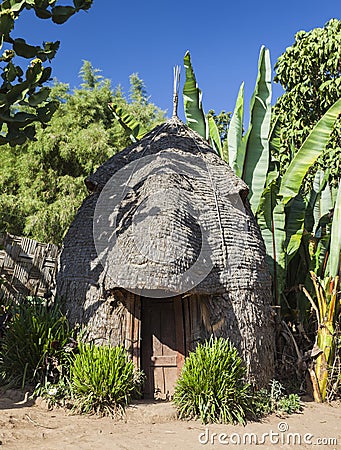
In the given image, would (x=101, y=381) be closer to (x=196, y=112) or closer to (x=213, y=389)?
(x=213, y=389)

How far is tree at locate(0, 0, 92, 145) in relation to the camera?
5949 millimetres

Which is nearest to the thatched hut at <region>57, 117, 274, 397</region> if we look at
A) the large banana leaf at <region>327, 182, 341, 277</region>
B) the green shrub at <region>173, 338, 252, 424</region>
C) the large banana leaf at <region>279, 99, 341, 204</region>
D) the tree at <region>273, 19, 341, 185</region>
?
the green shrub at <region>173, 338, 252, 424</region>

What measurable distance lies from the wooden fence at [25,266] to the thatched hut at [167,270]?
2.02m

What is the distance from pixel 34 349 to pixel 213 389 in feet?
7.37

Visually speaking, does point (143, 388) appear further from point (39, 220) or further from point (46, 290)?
point (39, 220)

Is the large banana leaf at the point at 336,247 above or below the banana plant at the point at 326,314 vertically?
above

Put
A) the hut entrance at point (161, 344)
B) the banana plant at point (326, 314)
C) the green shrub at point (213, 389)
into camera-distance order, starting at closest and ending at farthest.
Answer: the green shrub at point (213, 389), the hut entrance at point (161, 344), the banana plant at point (326, 314)

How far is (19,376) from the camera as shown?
6422 mm

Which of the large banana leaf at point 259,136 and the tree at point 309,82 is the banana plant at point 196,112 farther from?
the tree at point 309,82

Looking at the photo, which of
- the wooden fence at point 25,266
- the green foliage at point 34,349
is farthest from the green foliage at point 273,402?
the wooden fence at point 25,266

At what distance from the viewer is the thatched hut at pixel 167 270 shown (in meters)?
6.26

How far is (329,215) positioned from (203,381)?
4.36m

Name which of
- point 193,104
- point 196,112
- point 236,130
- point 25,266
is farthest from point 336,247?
point 25,266

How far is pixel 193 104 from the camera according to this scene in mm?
9461
